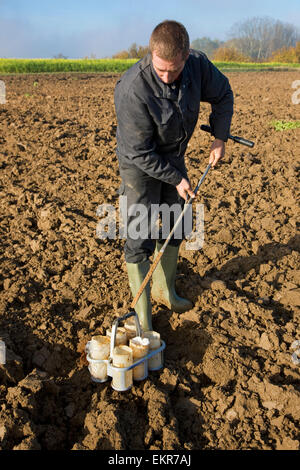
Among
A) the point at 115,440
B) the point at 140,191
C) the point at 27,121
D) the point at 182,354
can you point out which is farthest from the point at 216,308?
the point at 27,121

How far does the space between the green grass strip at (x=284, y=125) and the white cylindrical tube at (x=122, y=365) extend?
6522 millimetres

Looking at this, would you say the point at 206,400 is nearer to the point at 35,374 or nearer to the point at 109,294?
the point at 35,374

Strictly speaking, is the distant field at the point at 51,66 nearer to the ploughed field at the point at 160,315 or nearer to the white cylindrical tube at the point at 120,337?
the ploughed field at the point at 160,315

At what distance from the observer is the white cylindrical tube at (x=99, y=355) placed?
8.68 ft

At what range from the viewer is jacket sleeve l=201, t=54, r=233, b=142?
2.89 m

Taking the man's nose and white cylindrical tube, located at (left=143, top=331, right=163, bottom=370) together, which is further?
white cylindrical tube, located at (left=143, top=331, right=163, bottom=370)

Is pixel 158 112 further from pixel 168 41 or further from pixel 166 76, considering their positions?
pixel 168 41

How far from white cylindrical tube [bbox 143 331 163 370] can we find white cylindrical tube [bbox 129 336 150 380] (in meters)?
0.08

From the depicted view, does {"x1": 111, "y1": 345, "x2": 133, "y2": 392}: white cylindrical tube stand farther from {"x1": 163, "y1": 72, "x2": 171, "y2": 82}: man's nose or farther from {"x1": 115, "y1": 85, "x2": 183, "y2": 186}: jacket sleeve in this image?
{"x1": 163, "y1": 72, "x2": 171, "y2": 82}: man's nose

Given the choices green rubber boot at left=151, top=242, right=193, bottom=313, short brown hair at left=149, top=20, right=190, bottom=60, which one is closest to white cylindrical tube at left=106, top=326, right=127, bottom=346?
green rubber boot at left=151, top=242, right=193, bottom=313

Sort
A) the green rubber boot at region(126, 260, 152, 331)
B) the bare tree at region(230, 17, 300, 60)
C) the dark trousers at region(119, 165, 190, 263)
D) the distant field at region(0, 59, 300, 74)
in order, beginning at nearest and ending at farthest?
the dark trousers at region(119, 165, 190, 263) < the green rubber boot at region(126, 260, 152, 331) < the distant field at region(0, 59, 300, 74) < the bare tree at region(230, 17, 300, 60)

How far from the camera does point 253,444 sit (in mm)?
2354

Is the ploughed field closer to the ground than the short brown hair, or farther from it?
closer to the ground

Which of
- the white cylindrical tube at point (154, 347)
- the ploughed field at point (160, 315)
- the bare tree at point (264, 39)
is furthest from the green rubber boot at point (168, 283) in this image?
the bare tree at point (264, 39)
